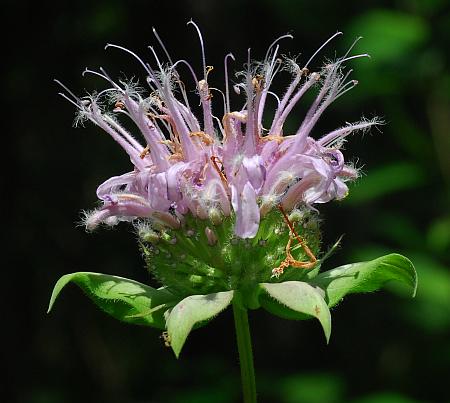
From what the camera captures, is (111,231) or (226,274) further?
(111,231)

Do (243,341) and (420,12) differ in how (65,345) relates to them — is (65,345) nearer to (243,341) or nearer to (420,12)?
(420,12)

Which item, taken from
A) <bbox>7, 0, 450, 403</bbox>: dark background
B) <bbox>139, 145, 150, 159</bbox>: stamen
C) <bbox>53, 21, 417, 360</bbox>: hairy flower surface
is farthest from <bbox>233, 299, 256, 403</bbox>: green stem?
<bbox>7, 0, 450, 403</bbox>: dark background

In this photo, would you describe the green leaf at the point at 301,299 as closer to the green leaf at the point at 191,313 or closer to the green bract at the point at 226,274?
the green bract at the point at 226,274

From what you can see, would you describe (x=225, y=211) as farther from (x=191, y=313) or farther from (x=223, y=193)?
(x=191, y=313)

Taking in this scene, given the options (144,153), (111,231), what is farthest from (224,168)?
(111,231)

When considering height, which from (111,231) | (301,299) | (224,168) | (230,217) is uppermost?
(224,168)

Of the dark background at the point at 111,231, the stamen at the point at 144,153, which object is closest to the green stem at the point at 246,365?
the stamen at the point at 144,153

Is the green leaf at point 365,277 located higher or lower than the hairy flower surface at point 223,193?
lower
